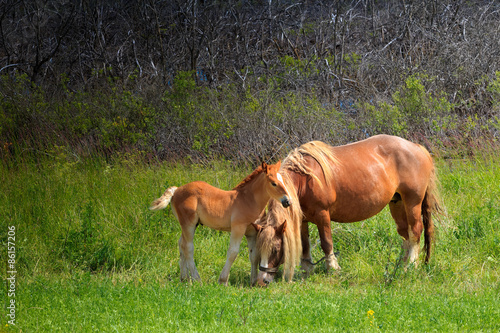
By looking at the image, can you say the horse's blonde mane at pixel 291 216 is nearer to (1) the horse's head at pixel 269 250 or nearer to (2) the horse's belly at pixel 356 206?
(1) the horse's head at pixel 269 250

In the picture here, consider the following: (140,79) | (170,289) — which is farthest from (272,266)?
(140,79)

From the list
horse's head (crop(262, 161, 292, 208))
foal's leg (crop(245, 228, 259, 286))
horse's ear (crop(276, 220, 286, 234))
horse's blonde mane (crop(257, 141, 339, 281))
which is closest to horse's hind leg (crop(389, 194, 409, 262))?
horse's blonde mane (crop(257, 141, 339, 281))

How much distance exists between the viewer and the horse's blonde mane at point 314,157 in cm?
613

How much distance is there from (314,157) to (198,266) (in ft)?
6.63

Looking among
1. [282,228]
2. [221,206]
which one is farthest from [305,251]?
[221,206]

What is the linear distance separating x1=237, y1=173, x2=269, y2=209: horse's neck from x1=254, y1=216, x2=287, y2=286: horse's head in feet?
1.30

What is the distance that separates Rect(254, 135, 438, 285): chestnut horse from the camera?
224 inches

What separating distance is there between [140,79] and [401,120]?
740 centimetres

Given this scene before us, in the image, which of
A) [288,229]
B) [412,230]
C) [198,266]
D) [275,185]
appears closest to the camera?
[275,185]

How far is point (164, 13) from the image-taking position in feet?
57.7

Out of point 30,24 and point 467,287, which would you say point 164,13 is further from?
point 467,287

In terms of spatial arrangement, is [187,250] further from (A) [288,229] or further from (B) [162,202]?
(A) [288,229]

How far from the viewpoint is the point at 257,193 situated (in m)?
5.41

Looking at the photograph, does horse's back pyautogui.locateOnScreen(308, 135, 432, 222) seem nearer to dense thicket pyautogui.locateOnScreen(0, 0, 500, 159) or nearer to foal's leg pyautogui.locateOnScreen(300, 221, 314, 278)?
foal's leg pyautogui.locateOnScreen(300, 221, 314, 278)
